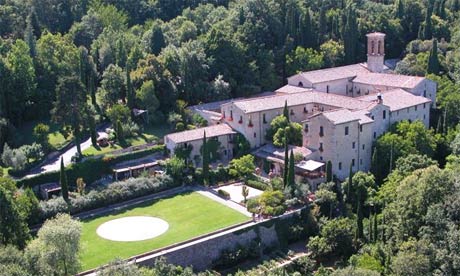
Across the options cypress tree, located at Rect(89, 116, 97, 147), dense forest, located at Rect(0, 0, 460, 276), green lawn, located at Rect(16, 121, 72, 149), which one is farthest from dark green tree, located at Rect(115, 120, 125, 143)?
green lawn, located at Rect(16, 121, 72, 149)

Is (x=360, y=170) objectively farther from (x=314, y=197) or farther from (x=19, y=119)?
(x=19, y=119)

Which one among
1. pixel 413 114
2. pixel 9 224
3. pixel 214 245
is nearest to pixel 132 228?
pixel 214 245

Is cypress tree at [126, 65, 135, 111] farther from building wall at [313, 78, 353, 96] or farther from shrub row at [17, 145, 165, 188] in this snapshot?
building wall at [313, 78, 353, 96]

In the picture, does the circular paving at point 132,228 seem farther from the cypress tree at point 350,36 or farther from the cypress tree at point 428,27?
the cypress tree at point 428,27

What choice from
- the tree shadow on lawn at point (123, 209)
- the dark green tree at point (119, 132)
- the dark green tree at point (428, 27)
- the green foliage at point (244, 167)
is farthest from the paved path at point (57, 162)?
the dark green tree at point (428, 27)

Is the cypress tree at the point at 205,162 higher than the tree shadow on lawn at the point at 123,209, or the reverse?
the cypress tree at the point at 205,162

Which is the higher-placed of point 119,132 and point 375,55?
point 375,55

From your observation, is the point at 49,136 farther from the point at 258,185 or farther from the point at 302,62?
the point at 302,62
